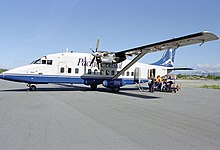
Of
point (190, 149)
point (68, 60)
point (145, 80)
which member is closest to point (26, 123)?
point (190, 149)

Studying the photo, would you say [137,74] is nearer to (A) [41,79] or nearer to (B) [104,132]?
(A) [41,79]

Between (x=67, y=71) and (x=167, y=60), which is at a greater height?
(x=167, y=60)

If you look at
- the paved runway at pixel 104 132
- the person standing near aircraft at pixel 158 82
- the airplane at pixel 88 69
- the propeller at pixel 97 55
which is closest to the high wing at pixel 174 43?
the airplane at pixel 88 69

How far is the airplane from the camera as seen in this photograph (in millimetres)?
16961

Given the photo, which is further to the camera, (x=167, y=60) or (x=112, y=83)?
(x=167, y=60)

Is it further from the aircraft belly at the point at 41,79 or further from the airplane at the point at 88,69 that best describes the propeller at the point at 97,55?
the aircraft belly at the point at 41,79

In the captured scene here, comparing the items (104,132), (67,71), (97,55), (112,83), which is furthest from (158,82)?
(104,132)

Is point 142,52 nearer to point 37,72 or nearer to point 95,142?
point 37,72

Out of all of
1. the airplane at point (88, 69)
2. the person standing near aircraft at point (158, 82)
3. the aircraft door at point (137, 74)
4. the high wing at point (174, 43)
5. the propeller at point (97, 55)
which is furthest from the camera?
the person standing near aircraft at point (158, 82)

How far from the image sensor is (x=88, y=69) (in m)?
19.5

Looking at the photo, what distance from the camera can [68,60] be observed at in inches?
740

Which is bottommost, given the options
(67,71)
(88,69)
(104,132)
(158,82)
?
(104,132)

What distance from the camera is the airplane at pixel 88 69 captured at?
16961 mm

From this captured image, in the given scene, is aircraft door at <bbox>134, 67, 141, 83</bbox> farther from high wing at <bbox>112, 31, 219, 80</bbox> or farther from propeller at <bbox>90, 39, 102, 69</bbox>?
propeller at <bbox>90, 39, 102, 69</bbox>
